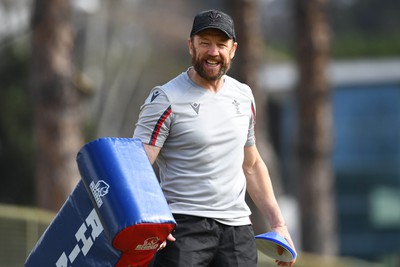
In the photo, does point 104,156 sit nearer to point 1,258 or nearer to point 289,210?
point 1,258

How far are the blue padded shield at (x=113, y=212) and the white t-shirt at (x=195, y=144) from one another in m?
0.18

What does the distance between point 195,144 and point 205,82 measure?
33 centimetres

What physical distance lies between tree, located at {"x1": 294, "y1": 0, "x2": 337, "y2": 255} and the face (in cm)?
1321

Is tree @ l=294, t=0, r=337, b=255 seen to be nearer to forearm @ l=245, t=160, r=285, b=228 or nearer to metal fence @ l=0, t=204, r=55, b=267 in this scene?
metal fence @ l=0, t=204, r=55, b=267

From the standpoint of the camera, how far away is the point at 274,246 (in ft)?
19.0

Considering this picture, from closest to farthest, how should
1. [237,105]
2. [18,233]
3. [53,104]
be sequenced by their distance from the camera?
1. [237,105]
2. [18,233]
3. [53,104]

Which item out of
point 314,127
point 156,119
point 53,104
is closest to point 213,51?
point 156,119

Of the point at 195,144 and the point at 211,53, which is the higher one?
the point at 211,53

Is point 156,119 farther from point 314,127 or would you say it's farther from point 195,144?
point 314,127

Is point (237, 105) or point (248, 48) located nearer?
point (237, 105)

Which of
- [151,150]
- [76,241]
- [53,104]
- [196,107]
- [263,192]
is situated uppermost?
[196,107]

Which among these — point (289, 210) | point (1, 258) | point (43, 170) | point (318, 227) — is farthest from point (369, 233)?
point (1, 258)

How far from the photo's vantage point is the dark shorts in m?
5.43

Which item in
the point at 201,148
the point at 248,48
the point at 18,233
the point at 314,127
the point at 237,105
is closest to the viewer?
the point at 201,148
